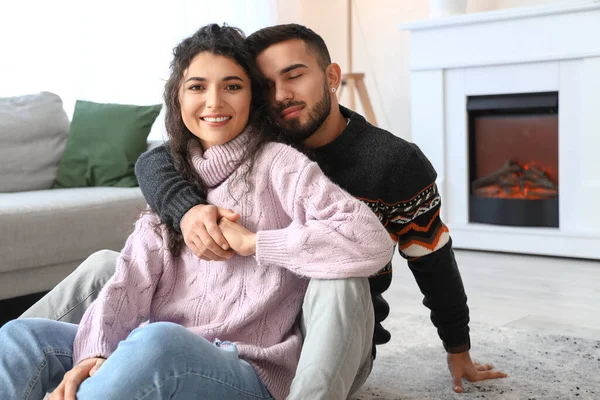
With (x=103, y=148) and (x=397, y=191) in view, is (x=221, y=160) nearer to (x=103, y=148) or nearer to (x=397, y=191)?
(x=397, y=191)

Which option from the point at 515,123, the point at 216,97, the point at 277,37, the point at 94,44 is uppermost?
the point at 94,44

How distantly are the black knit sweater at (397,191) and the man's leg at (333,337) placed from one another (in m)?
0.34

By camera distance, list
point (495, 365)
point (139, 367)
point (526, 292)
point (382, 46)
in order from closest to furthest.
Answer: point (139, 367)
point (495, 365)
point (526, 292)
point (382, 46)

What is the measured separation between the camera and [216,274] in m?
1.38

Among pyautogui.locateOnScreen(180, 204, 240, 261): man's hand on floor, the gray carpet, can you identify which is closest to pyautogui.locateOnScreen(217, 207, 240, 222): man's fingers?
pyautogui.locateOnScreen(180, 204, 240, 261): man's hand on floor

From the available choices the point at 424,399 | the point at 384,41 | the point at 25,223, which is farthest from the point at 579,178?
the point at 25,223

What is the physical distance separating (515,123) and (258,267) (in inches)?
102

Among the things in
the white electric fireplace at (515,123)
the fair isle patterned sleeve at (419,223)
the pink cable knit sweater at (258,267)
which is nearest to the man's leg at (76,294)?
the pink cable knit sweater at (258,267)

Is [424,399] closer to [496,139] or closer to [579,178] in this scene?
[579,178]

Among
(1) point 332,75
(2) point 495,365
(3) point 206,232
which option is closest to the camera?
(3) point 206,232

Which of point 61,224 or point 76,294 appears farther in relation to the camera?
point 61,224

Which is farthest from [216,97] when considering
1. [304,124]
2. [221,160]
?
[304,124]

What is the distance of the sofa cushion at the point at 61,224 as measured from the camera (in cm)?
237

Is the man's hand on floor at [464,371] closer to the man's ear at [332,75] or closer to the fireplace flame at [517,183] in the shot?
the man's ear at [332,75]
